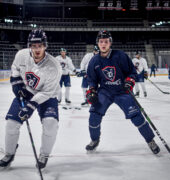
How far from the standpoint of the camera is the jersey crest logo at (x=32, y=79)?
2.48 m

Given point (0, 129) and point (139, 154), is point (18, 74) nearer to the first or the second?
point (139, 154)

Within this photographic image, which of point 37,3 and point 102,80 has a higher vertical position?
point 37,3

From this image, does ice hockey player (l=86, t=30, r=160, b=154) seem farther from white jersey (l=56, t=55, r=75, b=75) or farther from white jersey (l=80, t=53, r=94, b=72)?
white jersey (l=56, t=55, r=75, b=75)

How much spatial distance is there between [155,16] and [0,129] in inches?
1068

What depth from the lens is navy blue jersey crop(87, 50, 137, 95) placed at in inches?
116

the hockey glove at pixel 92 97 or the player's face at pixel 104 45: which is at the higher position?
the player's face at pixel 104 45

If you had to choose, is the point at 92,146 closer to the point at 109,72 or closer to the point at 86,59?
the point at 109,72

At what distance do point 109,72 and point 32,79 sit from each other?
32.9 inches

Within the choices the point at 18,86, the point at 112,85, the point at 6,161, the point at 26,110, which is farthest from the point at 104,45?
the point at 6,161

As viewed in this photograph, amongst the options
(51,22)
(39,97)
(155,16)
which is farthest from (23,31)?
(39,97)

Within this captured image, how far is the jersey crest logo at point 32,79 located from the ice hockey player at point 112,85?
65cm

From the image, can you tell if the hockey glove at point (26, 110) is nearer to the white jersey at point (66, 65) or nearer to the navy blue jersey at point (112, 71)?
the navy blue jersey at point (112, 71)

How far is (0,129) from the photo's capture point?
4.15 meters

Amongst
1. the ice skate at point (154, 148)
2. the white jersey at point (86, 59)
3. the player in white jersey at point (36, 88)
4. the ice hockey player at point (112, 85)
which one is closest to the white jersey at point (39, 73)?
the player in white jersey at point (36, 88)
